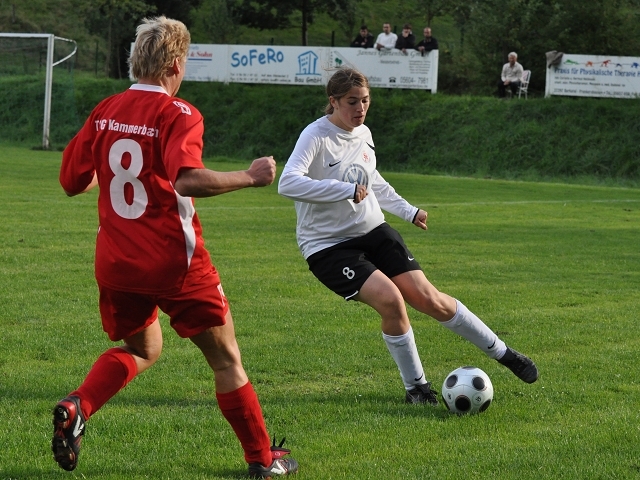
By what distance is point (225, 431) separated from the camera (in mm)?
4789

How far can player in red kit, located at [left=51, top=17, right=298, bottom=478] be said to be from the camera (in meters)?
3.75

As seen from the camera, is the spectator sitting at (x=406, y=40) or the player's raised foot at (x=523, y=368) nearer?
the player's raised foot at (x=523, y=368)

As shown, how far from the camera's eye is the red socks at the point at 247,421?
13.2 ft

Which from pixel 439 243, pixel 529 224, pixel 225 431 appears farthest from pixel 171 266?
pixel 529 224

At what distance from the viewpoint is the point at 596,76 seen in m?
30.0

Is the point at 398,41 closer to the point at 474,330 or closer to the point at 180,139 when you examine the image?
the point at 474,330

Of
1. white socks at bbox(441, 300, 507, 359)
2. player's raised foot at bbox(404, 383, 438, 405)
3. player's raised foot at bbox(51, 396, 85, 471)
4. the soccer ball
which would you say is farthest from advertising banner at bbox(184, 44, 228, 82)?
player's raised foot at bbox(51, 396, 85, 471)

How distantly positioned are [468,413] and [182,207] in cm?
227

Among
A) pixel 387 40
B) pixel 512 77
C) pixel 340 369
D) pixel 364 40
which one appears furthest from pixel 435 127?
pixel 340 369

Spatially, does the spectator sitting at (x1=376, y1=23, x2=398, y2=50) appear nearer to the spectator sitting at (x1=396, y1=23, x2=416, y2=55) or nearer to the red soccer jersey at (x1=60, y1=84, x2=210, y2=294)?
the spectator sitting at (x1=396, y1=23, x2=416, y2=55)

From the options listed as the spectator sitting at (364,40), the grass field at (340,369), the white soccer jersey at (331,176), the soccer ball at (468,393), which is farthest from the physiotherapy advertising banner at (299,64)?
the soccer ball at (468,393)

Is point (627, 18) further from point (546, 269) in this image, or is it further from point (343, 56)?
point (546, 269)

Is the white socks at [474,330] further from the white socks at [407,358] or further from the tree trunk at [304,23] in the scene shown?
the tree trunk at [304,23]

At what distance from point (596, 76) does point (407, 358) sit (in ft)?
87.4
